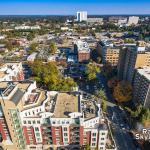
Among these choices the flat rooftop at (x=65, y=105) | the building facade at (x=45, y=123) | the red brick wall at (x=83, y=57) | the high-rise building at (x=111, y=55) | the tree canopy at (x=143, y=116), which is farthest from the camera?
the red brick wall at (x=83, y=57)

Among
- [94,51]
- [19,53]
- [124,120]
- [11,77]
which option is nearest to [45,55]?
[19,53]

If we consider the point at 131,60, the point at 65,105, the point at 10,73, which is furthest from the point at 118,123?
the point at 10,73

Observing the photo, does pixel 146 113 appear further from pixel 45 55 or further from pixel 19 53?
pixel 19 53

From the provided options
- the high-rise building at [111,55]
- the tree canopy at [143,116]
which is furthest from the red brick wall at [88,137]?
the high-rise building at [111,55]

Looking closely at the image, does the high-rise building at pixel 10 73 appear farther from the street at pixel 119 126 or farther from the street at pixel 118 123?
the street at pixel 119 126

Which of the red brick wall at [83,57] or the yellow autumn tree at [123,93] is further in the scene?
the red brick wall at [83,57]

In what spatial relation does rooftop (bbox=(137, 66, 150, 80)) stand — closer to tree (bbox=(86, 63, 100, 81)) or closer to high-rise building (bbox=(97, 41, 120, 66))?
tree (bbox=(86, 63, 100, 81))

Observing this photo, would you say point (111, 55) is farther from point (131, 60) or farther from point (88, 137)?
point (88, 137)
